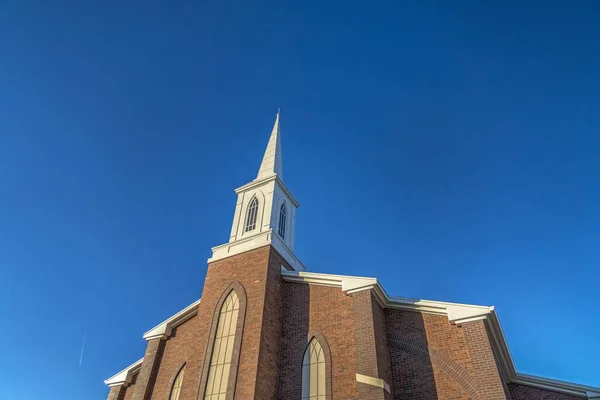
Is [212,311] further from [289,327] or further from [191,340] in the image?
[289,327]

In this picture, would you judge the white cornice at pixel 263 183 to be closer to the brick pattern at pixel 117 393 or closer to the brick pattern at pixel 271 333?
the brick pattern at pixel 271 333

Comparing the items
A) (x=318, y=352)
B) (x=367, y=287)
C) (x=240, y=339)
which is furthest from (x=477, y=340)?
(x=240, y=339)

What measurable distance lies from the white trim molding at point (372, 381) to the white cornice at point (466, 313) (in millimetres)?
3426

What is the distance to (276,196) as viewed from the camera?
2212cm

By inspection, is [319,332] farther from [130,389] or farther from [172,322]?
[130,389]

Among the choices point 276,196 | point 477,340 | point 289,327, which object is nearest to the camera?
point 477,340

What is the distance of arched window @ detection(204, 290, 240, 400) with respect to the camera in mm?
16031

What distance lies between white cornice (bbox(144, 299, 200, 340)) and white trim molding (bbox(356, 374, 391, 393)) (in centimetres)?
988

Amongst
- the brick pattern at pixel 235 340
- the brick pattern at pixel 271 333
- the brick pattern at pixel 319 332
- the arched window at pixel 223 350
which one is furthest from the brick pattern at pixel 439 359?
the arched window at pixel 223 350

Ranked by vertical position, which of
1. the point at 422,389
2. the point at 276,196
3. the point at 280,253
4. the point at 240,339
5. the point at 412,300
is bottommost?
the point at 422,389

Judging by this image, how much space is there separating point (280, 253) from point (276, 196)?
354 centimetres

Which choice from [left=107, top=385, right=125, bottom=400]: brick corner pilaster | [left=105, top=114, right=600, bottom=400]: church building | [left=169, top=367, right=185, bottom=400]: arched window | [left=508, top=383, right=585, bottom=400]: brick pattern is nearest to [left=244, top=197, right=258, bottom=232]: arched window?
[left=105, top=114, right=600, bottom=400]: church building

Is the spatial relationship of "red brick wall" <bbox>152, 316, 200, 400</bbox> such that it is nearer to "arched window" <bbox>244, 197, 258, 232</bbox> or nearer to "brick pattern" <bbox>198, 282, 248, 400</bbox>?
"brick pattern" <bbox>198, 282, 248, 400</bbox>

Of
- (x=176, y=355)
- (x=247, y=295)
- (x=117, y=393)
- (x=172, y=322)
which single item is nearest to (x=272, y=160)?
(x=247, y=295)
